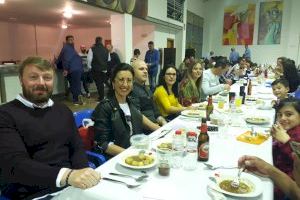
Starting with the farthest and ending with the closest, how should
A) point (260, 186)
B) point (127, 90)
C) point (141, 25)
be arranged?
point (141, 25) < point (127, 90) < point (260, 186)

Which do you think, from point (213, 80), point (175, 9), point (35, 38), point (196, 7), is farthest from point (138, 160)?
point (196, 7)

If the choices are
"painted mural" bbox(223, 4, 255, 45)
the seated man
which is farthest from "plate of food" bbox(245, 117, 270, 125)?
"painted mural" bbox(223, 4, 255, 45)

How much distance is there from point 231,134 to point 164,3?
25.2 ft

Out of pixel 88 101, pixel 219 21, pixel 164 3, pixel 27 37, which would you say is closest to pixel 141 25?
pixel 164 3

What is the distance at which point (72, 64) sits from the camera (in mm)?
6367

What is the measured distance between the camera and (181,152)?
1.47 meters

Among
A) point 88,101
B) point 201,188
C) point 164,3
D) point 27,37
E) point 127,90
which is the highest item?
point 164,3

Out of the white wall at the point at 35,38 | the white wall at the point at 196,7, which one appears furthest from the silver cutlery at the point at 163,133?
the white wall at the point at 196,7

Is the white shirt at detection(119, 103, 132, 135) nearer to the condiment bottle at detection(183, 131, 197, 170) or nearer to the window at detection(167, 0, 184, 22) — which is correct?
the condiment bottle at detection(183, 131, 197, 170)

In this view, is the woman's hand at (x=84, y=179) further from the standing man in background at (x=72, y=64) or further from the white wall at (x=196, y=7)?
the white wall at (x=196, y=7)

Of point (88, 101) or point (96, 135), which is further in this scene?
point (88, 101)

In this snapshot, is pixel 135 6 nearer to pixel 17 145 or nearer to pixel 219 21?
pixel 17 145

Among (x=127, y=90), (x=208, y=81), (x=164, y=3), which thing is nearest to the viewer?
(x=127, y=90)

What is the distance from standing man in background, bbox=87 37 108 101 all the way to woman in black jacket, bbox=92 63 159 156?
176 inches
